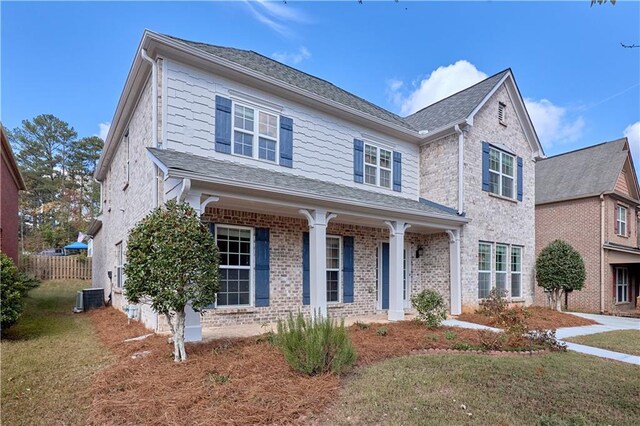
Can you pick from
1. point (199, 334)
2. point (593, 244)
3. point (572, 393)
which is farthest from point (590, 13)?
point (593, 244)

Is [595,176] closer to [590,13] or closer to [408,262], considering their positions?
[408,262]

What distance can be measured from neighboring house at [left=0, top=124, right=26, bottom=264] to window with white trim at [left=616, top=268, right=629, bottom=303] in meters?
25.7

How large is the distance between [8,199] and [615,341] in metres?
18.8

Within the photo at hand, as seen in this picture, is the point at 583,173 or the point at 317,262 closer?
the point at 317,262

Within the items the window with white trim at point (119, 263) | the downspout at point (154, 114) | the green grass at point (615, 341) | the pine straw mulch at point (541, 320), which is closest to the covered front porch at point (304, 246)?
the downspout at point (154, 114)

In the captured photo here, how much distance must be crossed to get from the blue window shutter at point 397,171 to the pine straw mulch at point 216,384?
20.1ft

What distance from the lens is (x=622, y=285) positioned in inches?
736

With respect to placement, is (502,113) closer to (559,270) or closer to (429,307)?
(559,270)

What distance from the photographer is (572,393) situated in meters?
4.60

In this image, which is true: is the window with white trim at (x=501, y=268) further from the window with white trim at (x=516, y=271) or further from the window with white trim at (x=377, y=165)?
the window with white trim at (x=377, y=165)

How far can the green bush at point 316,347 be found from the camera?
484cm

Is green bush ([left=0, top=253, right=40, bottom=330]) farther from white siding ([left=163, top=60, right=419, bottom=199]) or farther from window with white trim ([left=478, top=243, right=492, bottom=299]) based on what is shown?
window with white trim ([left=478, top=243, right=492, bottom=299])

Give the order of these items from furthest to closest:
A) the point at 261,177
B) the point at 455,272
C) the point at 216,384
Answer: the point at 455,272
the point at 261,177
the point at 216,384

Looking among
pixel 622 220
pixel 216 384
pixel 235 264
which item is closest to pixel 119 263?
pixel 235 264
